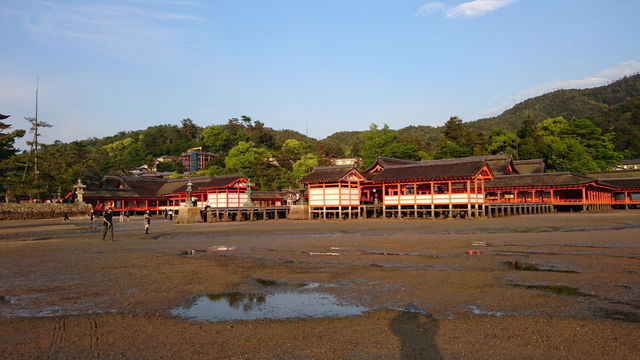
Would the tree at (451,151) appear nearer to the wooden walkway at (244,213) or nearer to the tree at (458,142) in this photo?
the tree at (458,142)

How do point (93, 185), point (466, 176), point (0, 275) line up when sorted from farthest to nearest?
point (93, 185) → point (466, 176) → point (0, 275)

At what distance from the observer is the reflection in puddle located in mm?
7020

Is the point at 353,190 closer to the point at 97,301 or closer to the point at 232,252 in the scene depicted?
the point at 232,252

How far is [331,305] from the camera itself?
7.63 metres

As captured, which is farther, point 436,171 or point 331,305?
point 436,171

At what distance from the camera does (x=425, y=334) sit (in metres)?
5.92

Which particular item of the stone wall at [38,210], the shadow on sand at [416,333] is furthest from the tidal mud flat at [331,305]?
the stone wall at [38,210]

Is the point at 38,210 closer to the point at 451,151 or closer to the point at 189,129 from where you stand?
the point at 451,151

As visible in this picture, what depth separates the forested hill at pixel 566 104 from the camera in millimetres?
143125

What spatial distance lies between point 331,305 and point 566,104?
565 feet

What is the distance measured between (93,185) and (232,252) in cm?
6420

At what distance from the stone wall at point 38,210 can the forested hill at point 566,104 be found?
116030mm

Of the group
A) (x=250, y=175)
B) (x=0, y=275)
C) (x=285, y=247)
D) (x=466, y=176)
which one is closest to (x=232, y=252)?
(x=285, y=247)

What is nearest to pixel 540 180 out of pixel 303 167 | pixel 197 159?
pixel 303 167
